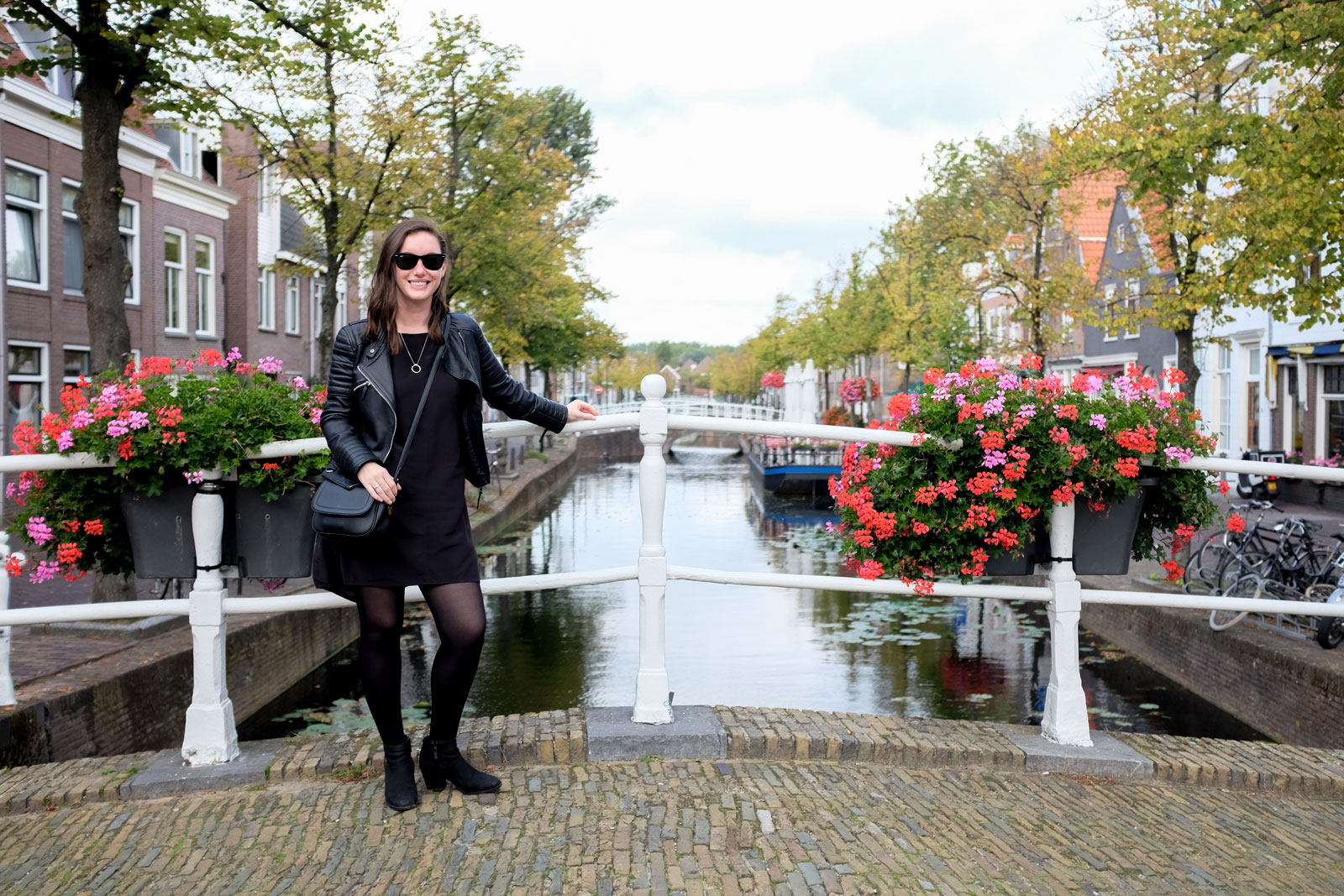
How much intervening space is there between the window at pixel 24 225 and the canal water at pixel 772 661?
8.34 m

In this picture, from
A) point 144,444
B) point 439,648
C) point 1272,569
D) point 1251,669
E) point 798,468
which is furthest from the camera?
point 798,468

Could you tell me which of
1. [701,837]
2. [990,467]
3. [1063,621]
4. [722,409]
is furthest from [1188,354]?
[722,409]

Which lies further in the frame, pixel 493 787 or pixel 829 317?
pixel 829 317

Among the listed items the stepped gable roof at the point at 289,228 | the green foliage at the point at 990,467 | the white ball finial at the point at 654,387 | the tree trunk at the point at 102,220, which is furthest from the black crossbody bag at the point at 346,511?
the stepped gable roof at the point at 289,228

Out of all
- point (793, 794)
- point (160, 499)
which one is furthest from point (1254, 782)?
point (160, 499)

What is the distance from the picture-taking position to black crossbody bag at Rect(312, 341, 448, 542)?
2828 mm

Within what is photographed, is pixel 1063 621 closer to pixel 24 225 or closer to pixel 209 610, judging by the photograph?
pixel 209 610

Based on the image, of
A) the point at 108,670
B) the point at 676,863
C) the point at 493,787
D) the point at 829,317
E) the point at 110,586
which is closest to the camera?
the point at 676,863

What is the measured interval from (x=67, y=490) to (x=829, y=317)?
39390 mm

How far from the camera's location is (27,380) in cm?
1692

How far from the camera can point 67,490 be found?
11.8 ft

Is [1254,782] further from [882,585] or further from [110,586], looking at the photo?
[110,586]

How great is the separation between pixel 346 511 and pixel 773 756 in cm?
152

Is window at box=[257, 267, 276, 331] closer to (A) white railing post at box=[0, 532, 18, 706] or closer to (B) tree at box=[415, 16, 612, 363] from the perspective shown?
(B) tree at box=[415, 16, 612, 363]
